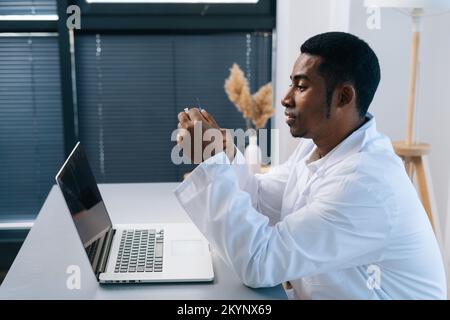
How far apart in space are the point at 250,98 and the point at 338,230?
4.51 feet

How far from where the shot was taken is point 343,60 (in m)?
1.16

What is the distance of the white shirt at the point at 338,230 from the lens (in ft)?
A: 3.50

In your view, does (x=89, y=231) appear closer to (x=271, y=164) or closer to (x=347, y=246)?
(x=347, y=246)

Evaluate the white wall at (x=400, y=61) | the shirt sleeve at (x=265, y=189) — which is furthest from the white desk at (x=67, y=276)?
the white wall at (x=400, y=61)

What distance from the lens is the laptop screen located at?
1187mm

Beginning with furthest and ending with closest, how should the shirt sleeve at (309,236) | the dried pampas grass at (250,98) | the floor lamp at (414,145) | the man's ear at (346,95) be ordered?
the dried pampas grass at (250,98) → the floor lamp at (414,145) → the man's ear at (346,95) → the shirt sleeve at (309,236)

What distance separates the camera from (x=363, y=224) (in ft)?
3.51

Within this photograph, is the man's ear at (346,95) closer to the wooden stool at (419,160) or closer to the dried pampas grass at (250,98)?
the wooden stool at (419,160)

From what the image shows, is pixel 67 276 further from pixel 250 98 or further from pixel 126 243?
pixel 250 98

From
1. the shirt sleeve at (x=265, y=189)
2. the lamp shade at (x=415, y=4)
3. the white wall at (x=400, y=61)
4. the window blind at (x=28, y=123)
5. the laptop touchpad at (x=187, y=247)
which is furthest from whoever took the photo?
the window blind at (x=28, y=123)

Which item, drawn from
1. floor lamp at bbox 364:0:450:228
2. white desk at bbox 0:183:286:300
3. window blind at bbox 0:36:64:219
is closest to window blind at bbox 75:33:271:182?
window blind at bbox 0:36:64:219

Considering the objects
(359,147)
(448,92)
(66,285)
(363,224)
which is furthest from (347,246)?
(448,92)

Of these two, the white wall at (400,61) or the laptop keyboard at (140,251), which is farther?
the white wall at (400,61)

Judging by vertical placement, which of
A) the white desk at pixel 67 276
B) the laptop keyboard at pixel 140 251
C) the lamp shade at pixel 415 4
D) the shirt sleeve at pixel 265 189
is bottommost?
the white desk at pixel 67 276
